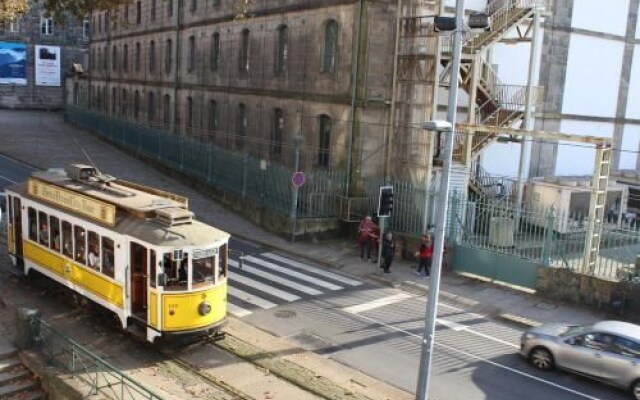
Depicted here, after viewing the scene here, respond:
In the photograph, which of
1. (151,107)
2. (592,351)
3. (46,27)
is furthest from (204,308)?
(46,27)

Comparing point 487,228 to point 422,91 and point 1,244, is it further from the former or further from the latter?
point 1,244

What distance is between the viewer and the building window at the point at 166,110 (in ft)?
154

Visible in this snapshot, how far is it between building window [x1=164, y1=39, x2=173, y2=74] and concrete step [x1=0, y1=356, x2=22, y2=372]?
112 ft

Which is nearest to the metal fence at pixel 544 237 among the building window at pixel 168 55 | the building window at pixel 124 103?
the building window at pixel 168 55

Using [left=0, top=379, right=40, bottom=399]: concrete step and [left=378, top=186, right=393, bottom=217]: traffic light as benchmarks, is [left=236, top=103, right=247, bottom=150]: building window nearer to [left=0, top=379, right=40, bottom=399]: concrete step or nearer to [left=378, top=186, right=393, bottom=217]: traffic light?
[left=378, top=186, right=393, bottom=217]: traffic light

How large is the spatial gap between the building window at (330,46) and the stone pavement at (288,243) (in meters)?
7.36

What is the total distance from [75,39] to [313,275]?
191ft

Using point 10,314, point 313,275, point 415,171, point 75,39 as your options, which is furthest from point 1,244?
point 75,39

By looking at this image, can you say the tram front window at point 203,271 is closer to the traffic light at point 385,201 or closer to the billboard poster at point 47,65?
the traffic light at point 385,201

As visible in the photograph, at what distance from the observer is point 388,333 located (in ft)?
55.9

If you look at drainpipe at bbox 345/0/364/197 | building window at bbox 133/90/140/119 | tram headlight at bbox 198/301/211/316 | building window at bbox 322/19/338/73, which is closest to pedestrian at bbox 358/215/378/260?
drainpipe at bbox 345/0/364/197

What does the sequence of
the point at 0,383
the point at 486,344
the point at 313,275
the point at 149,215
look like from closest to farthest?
the point at 0,383 → the point at 149,215 → the point at 486,344 → the point at 313,275

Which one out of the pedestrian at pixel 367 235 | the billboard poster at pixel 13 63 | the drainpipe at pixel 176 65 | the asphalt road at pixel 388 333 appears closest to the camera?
the asphalt road at pixel 388 333

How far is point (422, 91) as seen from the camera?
85.9ft
